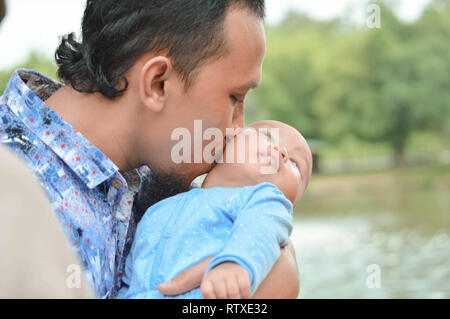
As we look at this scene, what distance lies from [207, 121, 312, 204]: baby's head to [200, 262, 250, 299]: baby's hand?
471mm

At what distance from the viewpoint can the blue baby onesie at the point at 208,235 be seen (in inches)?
45.4

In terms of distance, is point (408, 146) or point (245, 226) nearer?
point (245, 226)

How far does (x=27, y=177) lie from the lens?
544 millimetres

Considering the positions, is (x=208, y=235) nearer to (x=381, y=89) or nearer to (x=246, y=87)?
(x=246, y=87)

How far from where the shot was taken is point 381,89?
2034cm

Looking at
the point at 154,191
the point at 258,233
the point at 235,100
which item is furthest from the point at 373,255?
the point at 258,233

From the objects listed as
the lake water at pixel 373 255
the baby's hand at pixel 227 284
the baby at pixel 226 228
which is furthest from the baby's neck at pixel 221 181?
the lake water at pixel 373 255

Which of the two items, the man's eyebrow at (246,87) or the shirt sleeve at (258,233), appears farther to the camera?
the man's eyebrow at (246,87)

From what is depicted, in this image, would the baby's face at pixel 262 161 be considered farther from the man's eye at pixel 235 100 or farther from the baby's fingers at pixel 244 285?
the baby's fingers at pixel 244 285

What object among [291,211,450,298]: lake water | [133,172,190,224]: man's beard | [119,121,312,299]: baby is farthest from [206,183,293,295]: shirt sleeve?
[291,211,450,298]: lake water

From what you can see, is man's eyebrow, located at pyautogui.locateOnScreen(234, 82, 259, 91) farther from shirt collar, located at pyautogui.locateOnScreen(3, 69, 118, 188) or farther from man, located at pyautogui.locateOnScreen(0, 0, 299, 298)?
shirt collar, located at pyautogui.locateOnScreen(3, 69, 118, 188)

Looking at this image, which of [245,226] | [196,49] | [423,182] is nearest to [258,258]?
[245,226]
